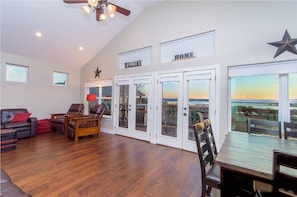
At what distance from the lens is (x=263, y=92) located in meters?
2.91

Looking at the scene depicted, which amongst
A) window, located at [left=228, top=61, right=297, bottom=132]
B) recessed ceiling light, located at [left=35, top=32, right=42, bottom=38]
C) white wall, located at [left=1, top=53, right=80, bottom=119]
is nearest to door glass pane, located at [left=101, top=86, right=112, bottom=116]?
white wall, located at [left=1, top=53, right=80, bottom=119]

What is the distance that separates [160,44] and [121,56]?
5.47 feet

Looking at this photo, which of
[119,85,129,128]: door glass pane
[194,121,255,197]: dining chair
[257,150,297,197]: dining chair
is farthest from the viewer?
[119,85,129,128]: door glass pane

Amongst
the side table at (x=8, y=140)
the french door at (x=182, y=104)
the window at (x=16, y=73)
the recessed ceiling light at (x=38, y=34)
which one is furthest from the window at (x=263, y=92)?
the window at (x=16, y=73)

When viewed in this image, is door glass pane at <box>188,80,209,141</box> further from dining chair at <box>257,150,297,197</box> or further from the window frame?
the window frame

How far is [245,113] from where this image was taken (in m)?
3.13

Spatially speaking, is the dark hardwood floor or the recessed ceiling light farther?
the recessed ceiling light

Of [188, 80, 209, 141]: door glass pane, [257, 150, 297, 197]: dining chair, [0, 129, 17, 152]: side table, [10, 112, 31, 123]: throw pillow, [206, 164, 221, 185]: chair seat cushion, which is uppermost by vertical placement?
[188, 80, 209, 141]: door glass pane

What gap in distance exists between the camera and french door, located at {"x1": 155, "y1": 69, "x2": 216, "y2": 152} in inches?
138

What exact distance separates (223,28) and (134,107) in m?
3.17

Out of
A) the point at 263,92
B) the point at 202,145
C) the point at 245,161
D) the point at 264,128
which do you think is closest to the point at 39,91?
the point at 202,145

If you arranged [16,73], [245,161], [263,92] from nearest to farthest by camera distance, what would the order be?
[245,161]
[263,92]
[16,73]

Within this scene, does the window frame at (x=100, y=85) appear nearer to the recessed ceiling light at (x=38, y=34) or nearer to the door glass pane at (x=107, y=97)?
the door glass pane at (x=107, y=97)

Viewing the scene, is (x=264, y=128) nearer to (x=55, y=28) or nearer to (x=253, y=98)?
(x=253, y=98)
